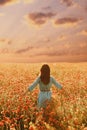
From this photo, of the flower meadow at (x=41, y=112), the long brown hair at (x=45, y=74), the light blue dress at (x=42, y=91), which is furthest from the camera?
the light blue dress at (x=42, y=91)

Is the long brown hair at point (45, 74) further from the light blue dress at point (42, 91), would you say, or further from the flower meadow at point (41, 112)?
the flower meadow at point (41, 112)

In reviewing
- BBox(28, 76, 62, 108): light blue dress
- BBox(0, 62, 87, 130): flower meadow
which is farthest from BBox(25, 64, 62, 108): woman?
BBox(0, 62, 87, 130): flower meadow

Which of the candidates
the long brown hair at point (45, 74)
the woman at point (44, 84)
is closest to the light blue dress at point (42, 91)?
the woman at point (44, 84)

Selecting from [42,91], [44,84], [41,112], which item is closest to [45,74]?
[44,84]

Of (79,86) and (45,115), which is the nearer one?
(45,115)

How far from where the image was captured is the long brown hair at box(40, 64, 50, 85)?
907 cm

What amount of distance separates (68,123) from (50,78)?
2624 mm

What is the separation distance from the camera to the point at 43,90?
9.45m

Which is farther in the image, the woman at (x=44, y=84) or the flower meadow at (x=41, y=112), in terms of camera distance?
the woman at (x=44, y=84)

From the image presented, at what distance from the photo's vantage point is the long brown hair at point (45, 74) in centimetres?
907

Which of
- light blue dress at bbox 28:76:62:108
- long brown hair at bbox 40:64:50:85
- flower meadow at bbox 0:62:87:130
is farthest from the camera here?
light blue dress at bbox 28:76:62:108

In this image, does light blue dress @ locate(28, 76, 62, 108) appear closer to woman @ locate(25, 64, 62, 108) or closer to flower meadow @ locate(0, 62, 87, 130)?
woman @ locate(25, 64, 62, 108)

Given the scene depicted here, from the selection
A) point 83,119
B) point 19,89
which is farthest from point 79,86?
point 83,119

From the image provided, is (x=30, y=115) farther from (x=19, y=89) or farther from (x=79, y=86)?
(x=79, y=86)
